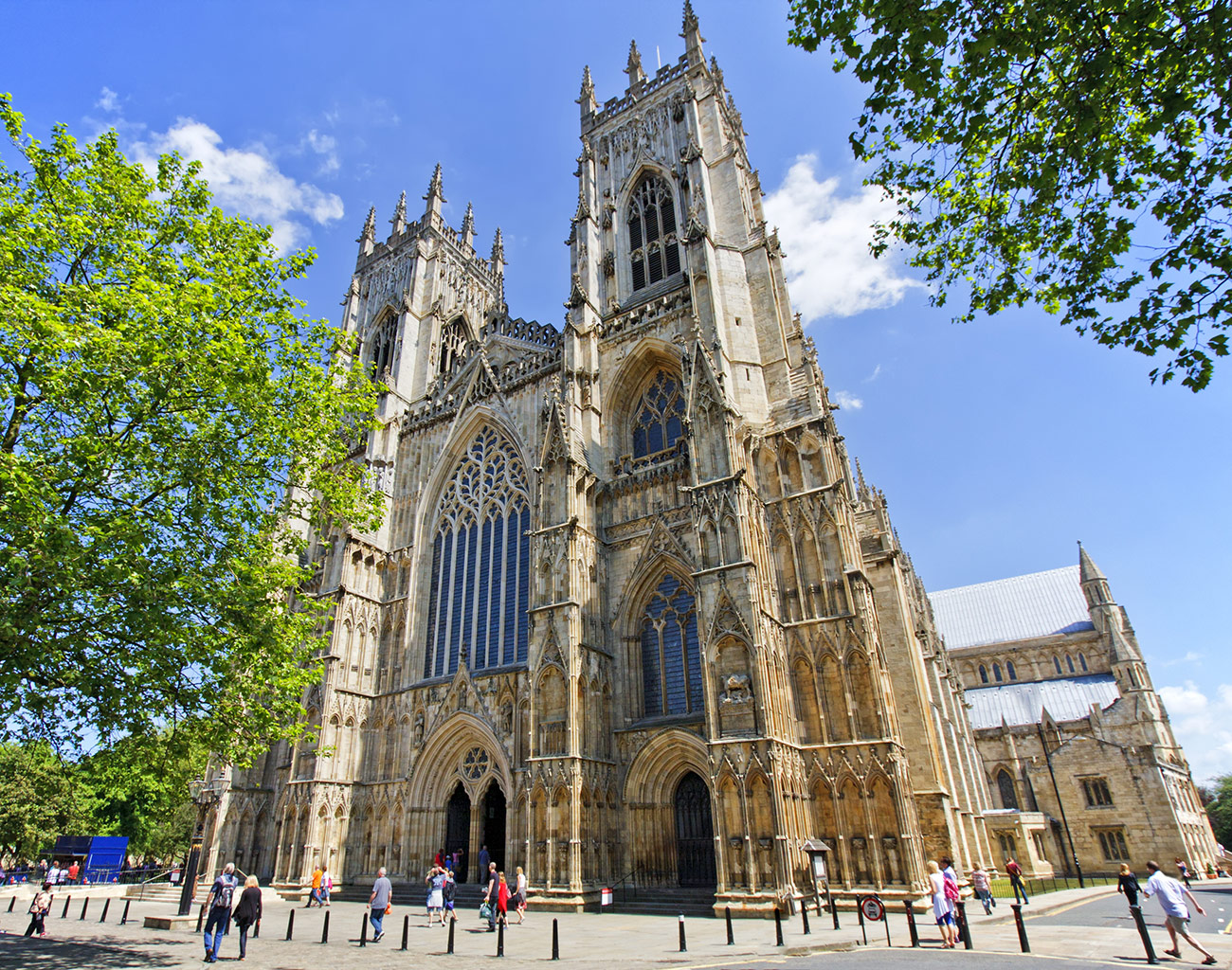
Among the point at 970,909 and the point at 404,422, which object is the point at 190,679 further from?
the point at 404,422

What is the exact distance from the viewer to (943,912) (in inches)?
472

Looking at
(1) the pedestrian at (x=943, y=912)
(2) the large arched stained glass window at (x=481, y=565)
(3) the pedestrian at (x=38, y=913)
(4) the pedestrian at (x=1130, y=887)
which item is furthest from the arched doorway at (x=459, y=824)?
(4) the pedestrian at (x=1130, y=887)

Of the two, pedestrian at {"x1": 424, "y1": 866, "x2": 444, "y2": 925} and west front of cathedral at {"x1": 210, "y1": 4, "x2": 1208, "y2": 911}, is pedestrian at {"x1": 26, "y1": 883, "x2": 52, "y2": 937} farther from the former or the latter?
pedestrian at {"x1": 424, "y1": 866, "x2": 444, "y2": 925}

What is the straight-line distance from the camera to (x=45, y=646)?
31.0 ft

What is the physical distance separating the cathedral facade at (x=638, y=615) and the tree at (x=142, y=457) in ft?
10.0

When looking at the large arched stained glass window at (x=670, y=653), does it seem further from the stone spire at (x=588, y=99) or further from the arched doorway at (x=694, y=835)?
the stone spire at (x=588, y=99)

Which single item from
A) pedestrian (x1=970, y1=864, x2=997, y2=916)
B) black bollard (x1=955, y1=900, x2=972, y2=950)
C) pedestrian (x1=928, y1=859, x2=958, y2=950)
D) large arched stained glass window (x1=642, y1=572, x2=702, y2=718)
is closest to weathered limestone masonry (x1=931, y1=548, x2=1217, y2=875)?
pedestrian (x1=970, y1=864, x2=997, y2=916)

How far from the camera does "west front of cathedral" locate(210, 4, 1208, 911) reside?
707 inches

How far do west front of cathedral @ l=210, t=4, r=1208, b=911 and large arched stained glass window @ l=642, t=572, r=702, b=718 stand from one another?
88 mm

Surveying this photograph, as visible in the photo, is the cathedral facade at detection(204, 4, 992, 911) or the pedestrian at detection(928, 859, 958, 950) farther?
the cathedral facade at detection(204, 4, 992, 911)

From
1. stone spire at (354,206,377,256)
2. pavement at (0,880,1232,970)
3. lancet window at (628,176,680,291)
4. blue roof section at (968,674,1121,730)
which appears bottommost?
pavement at (0,880,1232,970)

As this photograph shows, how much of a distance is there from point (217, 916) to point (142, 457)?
23.4 ft

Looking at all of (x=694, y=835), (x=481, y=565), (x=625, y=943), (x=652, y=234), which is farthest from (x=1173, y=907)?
(x=652, y=234)

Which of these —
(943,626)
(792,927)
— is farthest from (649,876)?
(943,626)
